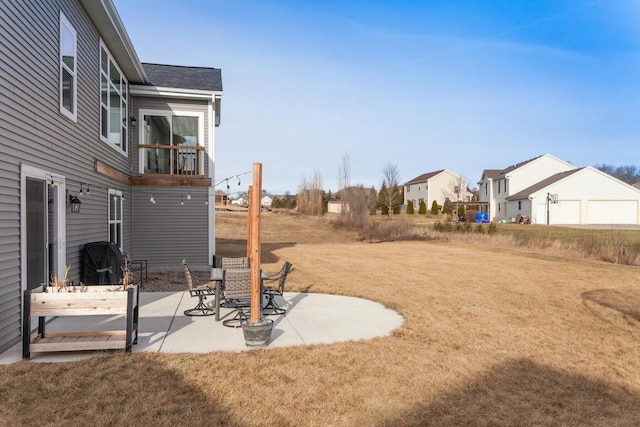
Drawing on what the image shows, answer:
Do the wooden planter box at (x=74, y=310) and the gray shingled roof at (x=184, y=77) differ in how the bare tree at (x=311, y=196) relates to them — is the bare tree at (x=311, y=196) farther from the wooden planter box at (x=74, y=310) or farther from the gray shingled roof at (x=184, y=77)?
the wooden planter box at (x=74, y=310)

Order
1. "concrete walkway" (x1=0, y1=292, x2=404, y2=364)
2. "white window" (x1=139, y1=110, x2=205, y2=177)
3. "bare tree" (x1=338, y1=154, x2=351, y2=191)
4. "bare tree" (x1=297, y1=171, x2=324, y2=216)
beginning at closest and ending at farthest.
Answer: "concrete walkway" (x1=0, y1=292, x2=404, y2=364), "white window" (x1=139, y1=110, x2=205, y2=177), "bare tree" (x1=338, y1=154, x2=351, y2=191), "bare tree" (x1=297, y1=171, x2=324, y2=216)

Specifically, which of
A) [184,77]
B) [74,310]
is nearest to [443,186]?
[184,77]

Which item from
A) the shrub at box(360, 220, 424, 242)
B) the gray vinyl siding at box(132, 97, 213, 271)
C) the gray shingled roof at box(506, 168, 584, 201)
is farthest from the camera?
the gray shingled roof at box(506, 168, 584, 201)

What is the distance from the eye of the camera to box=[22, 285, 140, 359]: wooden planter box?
4621 mm

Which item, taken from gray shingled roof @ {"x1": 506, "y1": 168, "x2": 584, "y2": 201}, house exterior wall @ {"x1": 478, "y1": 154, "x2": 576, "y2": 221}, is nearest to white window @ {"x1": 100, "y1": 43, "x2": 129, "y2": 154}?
gray shingled roof @ {"x1": 506, "y1": 168, "x2": 584, "y2": 201}

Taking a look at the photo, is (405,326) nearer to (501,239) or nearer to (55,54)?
(55,54)

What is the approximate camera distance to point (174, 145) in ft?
41.3

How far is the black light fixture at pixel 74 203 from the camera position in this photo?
7.20m

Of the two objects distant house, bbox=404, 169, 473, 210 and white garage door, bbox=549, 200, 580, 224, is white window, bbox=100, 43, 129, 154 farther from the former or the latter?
distant house, bbox=404, 169, 473, 210

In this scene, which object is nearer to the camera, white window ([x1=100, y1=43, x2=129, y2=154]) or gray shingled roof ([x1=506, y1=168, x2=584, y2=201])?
white window ([x1=100, y1=43, x2=129, y2=154])

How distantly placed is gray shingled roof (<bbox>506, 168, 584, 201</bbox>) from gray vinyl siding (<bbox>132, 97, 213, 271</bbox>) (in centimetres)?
3233

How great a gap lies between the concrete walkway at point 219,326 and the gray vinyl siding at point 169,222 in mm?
4211

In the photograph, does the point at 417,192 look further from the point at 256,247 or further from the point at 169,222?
the point at 256,247

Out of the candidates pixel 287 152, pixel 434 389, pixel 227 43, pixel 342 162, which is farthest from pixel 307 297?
pixel 342 162
